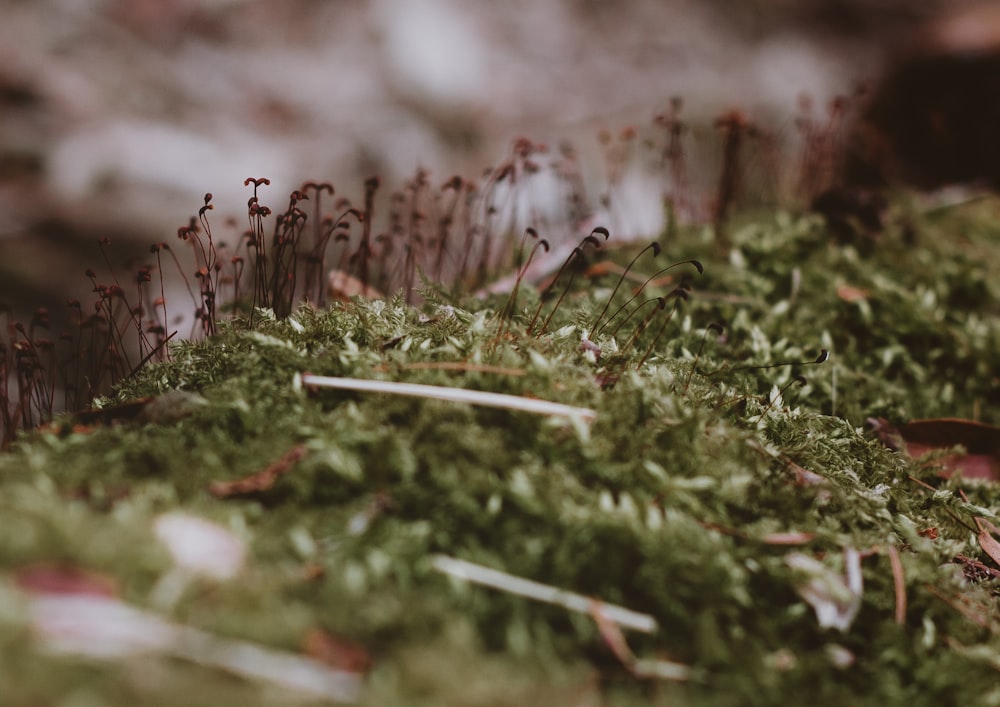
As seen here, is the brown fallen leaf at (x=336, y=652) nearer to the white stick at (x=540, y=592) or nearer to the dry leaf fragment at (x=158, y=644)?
the dry leaf fragment at (x=158, y=644)

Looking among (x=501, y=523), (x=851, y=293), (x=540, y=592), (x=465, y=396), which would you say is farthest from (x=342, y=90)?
(x=540, y=592)

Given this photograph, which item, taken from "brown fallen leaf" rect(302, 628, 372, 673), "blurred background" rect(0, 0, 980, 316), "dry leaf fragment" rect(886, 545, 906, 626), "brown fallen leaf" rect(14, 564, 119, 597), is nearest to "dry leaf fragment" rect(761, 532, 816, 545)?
"dry leaf fragment" rect(886, 545, 906, 626)

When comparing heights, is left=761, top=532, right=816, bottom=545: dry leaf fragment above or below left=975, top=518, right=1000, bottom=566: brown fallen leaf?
above

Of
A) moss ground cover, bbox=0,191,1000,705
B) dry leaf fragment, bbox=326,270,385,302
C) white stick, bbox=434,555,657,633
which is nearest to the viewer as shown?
moss ground cover, bbox=0,191,1000,705

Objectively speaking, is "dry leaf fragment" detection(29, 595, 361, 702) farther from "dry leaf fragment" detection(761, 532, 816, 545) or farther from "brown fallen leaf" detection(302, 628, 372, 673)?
"dry leaf fragment" detection(761, 532, 816, 545)

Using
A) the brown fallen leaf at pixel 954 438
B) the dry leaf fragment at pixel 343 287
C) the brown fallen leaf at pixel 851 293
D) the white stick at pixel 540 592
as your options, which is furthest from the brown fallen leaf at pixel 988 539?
the dry leaf fragment at pixel 343 287

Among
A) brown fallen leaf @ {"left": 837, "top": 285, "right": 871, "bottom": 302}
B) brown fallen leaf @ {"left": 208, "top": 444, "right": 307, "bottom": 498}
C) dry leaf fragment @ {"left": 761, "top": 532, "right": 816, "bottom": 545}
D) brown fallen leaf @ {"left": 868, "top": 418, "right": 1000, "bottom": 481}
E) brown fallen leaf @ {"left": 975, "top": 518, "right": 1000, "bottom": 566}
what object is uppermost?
brown fallen leaf @ {"left": 837, "top": 285, "right": 871, "bottom": 302}
